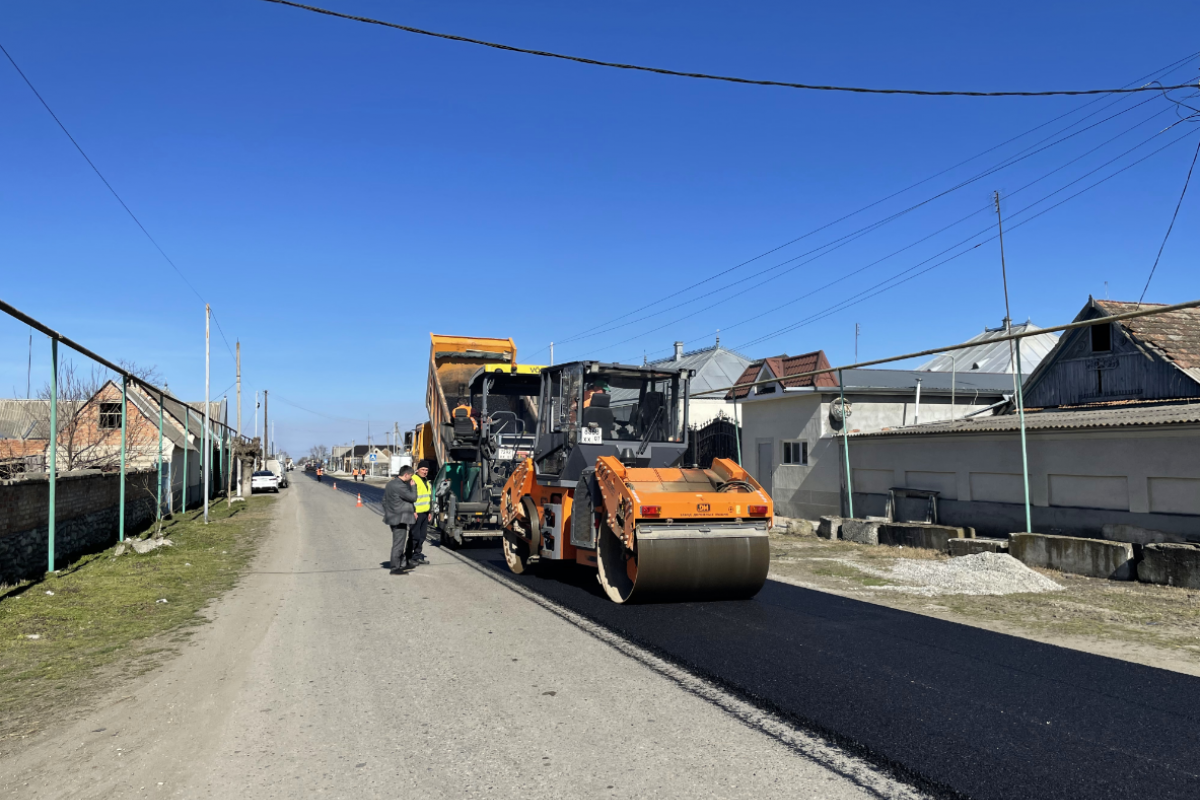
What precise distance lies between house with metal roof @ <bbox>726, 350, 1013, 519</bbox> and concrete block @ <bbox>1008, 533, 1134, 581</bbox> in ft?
22.9

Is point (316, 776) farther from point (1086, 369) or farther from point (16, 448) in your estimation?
point (16, 448)

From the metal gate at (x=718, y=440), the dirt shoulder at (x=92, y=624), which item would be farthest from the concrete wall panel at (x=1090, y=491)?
the dirt shoulder at (x=92, y=624)

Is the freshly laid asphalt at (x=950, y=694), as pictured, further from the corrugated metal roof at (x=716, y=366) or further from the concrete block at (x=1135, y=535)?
the corrugated metal roof at (x=716, y=366)

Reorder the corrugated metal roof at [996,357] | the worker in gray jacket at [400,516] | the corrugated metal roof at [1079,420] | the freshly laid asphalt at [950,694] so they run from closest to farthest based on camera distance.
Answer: the freshly laid asphalt at [950,694] < the worker in gray jacket at [400,516] < the corrugated metal roof at [1079,420] < the corrugated metal roof at [996,357]

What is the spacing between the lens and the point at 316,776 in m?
4.38

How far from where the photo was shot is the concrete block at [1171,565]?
33.2 ft

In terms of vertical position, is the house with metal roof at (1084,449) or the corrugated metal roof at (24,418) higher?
the corrugated metal roof at (24,418)

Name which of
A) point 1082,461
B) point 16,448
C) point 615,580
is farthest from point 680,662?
point 16,448

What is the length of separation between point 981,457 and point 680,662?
10915 millimetres

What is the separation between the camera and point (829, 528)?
57.8 feet

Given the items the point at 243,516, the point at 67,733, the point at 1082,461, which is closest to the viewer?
the point at 67,733

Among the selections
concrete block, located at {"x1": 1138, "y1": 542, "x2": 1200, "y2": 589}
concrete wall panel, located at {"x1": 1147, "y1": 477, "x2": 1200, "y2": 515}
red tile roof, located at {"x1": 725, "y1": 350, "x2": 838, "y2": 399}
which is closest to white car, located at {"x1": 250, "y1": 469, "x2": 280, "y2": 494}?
red tile roof, located at {"x1": 725, "y1": 350, "x2": 838, "y2": 399}

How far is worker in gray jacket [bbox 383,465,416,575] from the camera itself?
39.5ft

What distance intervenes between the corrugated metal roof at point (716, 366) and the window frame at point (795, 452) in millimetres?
20927
